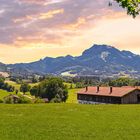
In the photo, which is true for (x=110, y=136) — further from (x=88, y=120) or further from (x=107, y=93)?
(x=107, y=93)

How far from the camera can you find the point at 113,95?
144 meters

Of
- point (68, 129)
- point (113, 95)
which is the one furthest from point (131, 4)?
point (113, 95)

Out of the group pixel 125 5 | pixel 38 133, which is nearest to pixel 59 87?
pixel 38 133

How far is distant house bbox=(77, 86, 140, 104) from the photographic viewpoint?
140375 millimetres

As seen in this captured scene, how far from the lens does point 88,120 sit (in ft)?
163

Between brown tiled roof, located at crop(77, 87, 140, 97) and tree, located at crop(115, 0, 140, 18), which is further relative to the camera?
brown tiled roof, located at crop(77, 87, 140, 97)

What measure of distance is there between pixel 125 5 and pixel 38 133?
58.9 ft

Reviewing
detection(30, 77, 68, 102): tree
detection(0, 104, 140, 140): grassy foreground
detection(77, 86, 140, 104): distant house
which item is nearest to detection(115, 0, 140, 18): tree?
detection(0, 104, 140, 140): grassy foreground

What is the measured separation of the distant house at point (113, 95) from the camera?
140375 millimetres

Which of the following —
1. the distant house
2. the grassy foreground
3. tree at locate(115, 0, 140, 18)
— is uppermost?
tree at locate(115, 0, 140, 18)

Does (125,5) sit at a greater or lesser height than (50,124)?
greater

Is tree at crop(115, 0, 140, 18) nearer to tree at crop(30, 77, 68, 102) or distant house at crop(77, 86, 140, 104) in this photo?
distant house at crop(77, 86, 140, 104)

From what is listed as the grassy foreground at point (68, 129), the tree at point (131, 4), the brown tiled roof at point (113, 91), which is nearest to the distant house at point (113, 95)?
the brown tiled roof at point (113, 91)

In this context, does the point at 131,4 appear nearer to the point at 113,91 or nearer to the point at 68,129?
the point at 68,129
